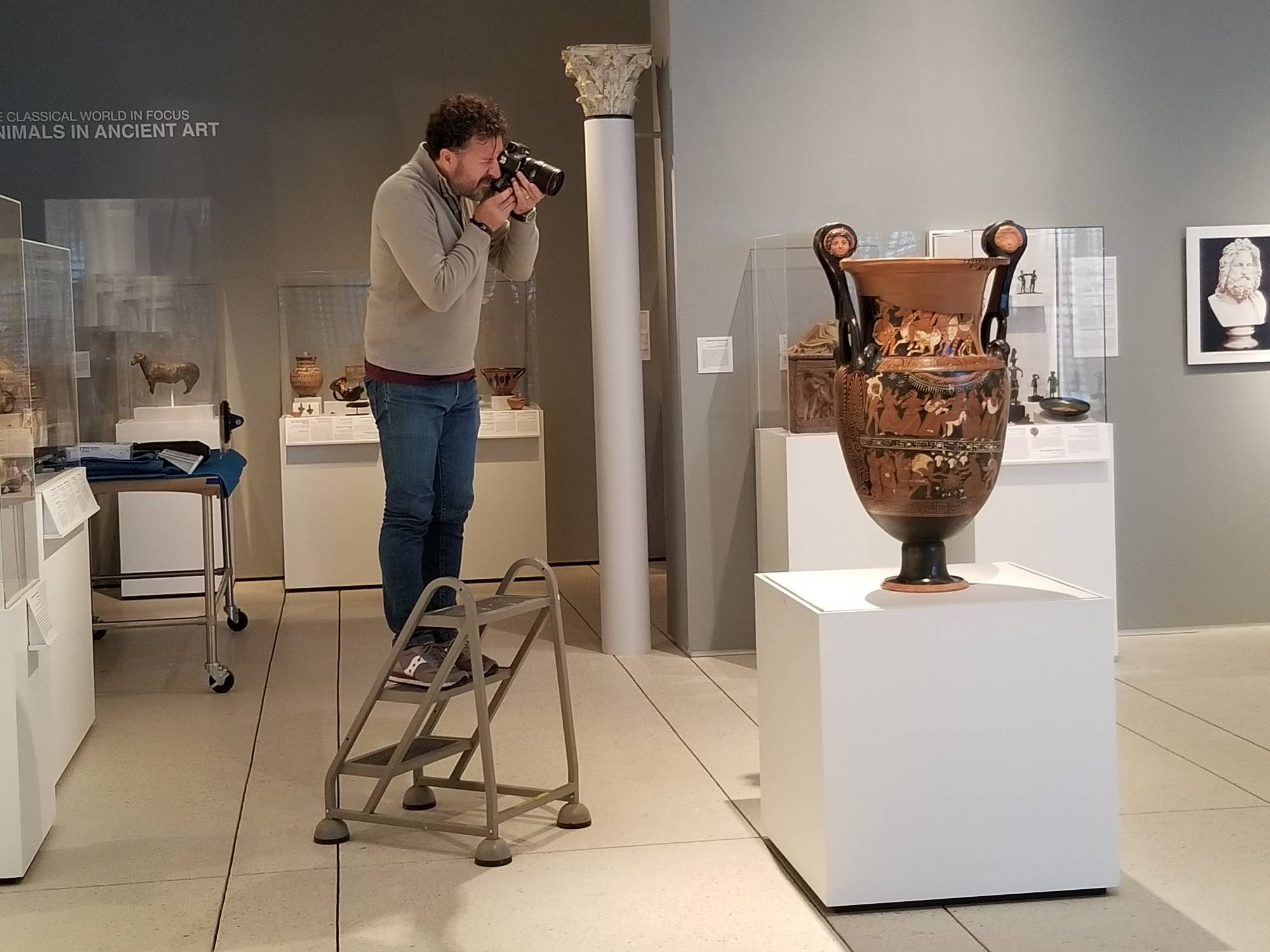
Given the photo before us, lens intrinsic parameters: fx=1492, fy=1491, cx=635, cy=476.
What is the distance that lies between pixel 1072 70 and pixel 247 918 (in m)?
4.63

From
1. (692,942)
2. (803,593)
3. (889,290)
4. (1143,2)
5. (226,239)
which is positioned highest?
(1143,2)

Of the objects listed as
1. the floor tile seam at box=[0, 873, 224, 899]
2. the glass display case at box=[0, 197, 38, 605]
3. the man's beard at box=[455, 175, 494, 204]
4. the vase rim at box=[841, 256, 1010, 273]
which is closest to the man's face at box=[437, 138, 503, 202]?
the man's beard at box=[455, 175, 494, 204]

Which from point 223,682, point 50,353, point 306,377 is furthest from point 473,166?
point 306,377

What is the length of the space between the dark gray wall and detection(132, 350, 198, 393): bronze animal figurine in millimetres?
329

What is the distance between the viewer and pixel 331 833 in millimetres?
3701

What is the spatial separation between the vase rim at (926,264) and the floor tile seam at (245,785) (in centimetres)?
196

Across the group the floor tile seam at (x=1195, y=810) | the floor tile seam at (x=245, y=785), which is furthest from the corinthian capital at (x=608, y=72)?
the floor tile seam at (x=1195, y=810)

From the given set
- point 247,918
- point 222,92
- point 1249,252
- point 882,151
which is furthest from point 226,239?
point 247,918

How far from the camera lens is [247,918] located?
3209mm

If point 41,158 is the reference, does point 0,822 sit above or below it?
below

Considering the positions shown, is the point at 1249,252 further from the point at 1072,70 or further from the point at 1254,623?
the point at 1254,623

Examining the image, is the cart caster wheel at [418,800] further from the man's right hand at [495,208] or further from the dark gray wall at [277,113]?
the dark gray wall at [277,113]

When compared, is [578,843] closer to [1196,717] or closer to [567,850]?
[567,850]

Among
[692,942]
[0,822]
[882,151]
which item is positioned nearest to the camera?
[692,942]
